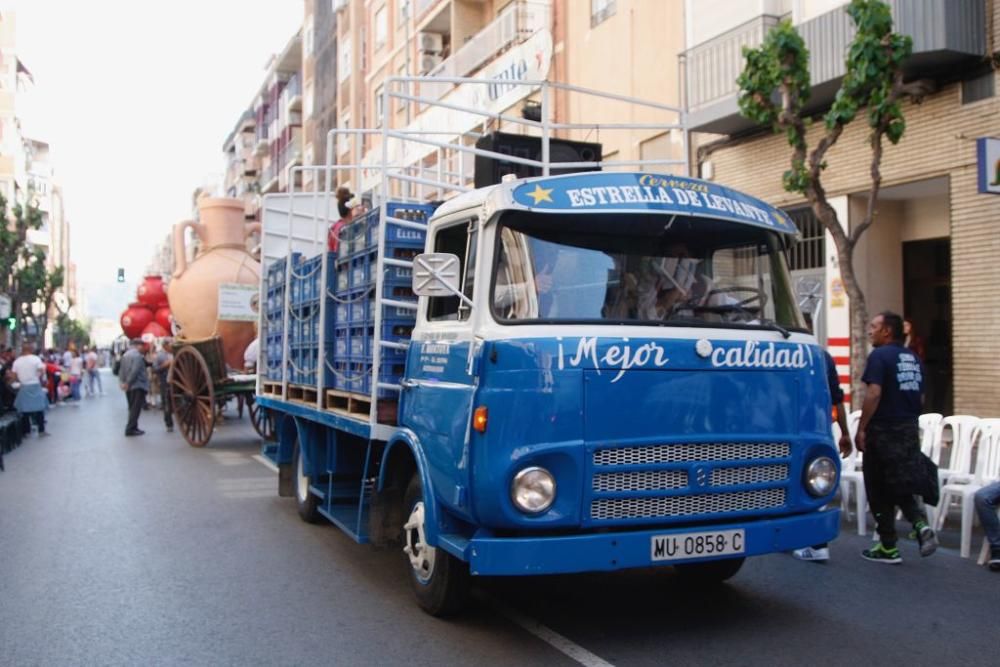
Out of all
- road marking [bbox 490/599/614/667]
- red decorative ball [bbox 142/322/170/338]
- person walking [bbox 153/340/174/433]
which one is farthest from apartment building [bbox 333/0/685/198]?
red decorative ball [bbox 142/322/170/338]

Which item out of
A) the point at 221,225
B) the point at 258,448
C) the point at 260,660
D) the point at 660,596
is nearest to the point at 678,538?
the point at 660,596

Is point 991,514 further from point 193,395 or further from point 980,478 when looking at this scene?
point 193,395

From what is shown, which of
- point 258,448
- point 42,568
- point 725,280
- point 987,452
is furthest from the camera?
point 258,448

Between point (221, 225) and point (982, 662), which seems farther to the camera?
point (221, 225)

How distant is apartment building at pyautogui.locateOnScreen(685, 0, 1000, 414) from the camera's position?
38.3 ft

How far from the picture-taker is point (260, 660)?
192 inches

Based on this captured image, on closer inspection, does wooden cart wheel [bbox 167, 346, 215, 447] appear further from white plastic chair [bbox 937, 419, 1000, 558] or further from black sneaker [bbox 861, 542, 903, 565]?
white plastic chair [bbox 937, 419, 1000, 558]

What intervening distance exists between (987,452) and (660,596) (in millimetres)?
3343

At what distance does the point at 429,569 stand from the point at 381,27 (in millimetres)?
32077

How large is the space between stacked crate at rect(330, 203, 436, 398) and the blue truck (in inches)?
17.9

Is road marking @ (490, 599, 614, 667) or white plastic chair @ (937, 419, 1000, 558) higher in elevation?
white plastic chair @ (937, 419, 1000, 558)

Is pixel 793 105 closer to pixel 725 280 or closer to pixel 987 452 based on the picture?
pixel 987 452

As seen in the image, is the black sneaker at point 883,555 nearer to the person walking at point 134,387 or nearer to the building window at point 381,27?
the person walking at point 134,387

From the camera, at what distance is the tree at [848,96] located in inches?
382
